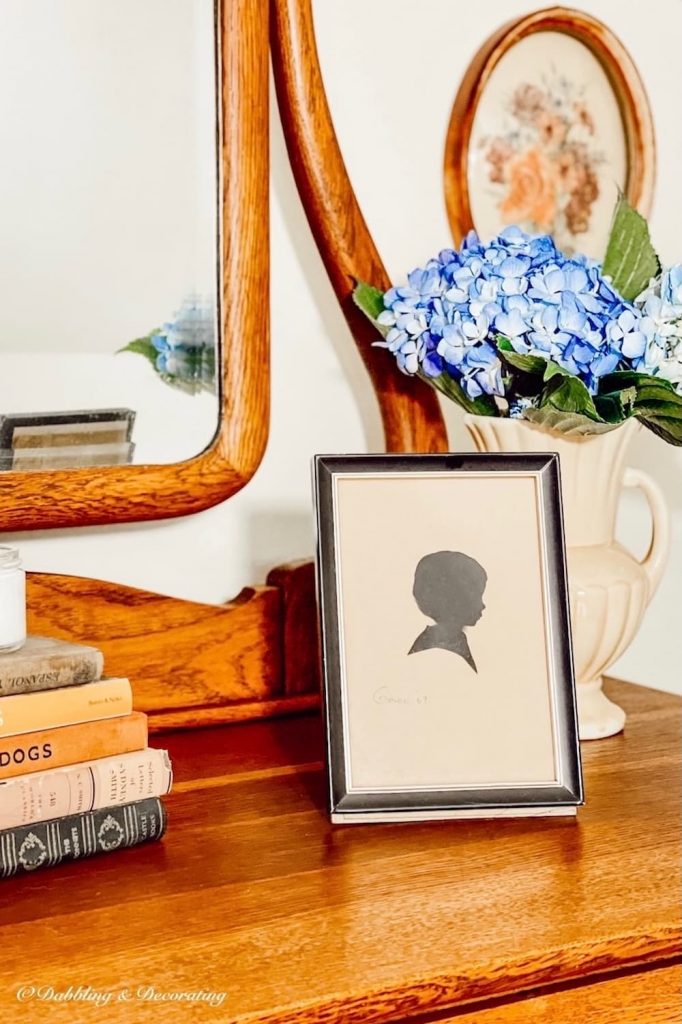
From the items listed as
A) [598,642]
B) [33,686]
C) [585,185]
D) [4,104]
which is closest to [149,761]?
[33,686]

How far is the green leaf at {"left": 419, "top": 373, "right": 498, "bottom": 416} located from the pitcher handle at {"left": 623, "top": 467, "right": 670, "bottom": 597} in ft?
0.45

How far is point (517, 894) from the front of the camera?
67cm

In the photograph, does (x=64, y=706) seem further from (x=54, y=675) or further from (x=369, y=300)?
(x=369, y=300)

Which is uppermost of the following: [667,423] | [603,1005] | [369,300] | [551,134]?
[551,134]

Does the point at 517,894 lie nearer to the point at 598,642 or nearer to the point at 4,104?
the point at 598,642

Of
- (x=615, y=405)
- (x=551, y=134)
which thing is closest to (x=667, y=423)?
(x=615, y=405)

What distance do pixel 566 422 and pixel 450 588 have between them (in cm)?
17

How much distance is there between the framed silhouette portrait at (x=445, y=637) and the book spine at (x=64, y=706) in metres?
0.14

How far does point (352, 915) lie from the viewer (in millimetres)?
640

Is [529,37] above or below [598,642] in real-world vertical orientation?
above

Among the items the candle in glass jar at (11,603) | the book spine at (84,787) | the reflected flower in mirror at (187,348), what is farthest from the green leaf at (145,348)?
the book spine at (84,787)

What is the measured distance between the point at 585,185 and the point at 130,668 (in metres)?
0.73

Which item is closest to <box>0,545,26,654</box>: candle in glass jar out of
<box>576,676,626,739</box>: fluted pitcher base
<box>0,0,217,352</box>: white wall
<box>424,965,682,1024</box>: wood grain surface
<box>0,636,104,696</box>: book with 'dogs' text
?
<box>0,636,104,696</box>: book with 'dogs' text

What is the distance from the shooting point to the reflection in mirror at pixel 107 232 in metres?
0.92
